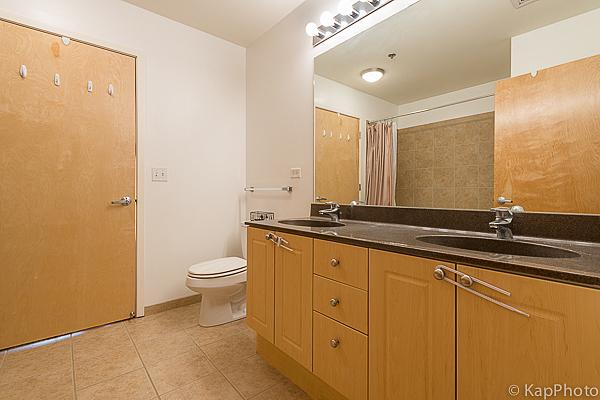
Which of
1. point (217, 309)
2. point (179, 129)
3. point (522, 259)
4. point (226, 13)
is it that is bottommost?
point (217, 309)

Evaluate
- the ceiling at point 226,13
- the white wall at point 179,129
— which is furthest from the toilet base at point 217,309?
the ceiling at point 226,13

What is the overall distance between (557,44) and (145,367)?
2.45 metres

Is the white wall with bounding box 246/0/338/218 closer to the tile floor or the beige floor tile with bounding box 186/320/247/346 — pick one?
the beige floor tile with bounding box 186/320/247/346

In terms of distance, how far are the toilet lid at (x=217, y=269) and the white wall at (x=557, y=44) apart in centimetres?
192

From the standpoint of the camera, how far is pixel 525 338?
Answer: 26.2 inches

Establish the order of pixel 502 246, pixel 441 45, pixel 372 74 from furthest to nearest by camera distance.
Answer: pixel 372 74 < pixel 441 45 < pixel 502 246

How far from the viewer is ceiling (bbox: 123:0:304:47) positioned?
85.0 inches

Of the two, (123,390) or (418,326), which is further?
(123,390)

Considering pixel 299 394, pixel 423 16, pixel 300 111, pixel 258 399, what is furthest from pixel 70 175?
pixel 423 16

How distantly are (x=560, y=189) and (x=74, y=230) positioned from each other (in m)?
2.69

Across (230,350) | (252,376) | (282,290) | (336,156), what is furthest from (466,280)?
(230,350)

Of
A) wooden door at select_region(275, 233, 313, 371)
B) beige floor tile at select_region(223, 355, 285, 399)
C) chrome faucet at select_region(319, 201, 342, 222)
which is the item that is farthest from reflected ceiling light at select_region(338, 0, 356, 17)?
beige floor tile at select_region(223, 355, 285, 399)

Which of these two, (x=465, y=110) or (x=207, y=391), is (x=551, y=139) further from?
(x=207, y=391)

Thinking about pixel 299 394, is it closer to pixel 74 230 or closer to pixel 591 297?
pixel 591 297
